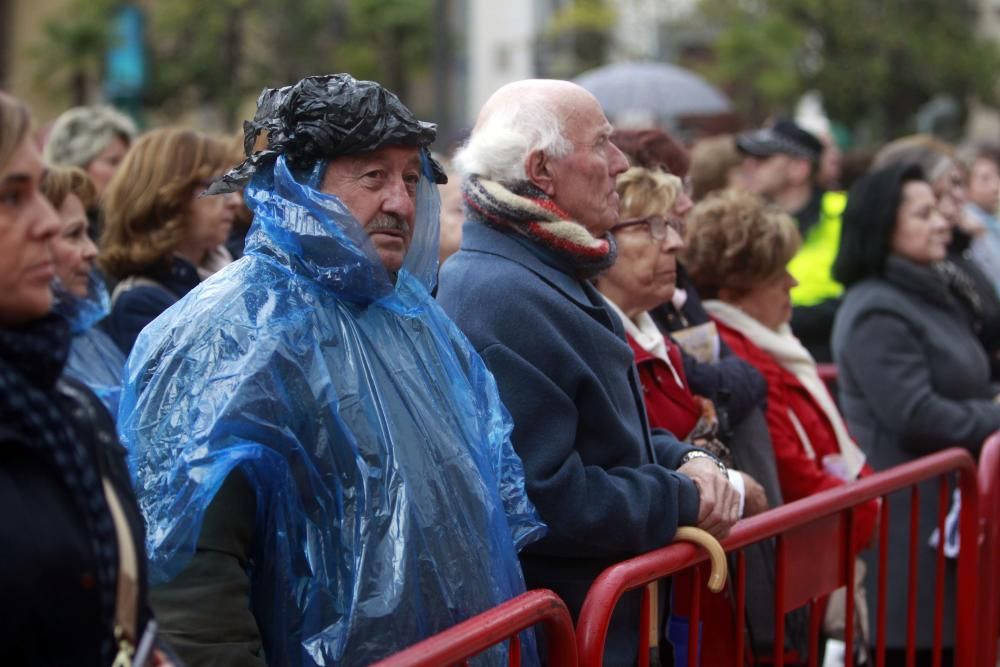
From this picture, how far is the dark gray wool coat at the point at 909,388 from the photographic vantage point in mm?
4891

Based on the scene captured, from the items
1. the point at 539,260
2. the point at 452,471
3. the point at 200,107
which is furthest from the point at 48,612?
the point at 200,107

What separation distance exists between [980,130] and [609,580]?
36.7 meters

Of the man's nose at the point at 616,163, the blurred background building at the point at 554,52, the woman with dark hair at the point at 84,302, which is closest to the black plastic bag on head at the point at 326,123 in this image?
the man's nose at the point at 616,163

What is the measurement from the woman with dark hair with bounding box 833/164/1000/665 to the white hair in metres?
2.17

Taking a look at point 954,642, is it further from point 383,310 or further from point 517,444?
point 383,310

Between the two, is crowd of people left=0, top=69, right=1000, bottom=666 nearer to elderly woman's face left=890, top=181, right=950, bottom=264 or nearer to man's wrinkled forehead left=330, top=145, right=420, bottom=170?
man's wrinkled forehead left=330, top=145, right=420, bottom=170

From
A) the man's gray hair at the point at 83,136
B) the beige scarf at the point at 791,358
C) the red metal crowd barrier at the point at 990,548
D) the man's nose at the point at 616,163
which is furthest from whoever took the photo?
the man's gray hair at the point at 83,136

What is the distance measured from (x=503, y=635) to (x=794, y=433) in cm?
196

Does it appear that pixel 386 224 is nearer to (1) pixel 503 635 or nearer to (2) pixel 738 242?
(1) pixel 503 635

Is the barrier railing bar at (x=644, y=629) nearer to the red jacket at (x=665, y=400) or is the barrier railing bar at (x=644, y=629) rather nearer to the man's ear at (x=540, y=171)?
the red jacket at (x=665, y=400)

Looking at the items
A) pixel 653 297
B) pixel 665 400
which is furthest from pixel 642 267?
pixel 665 400

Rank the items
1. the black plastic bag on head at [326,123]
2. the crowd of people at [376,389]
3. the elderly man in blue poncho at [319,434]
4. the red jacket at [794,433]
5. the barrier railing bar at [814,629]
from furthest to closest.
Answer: the red jacket at [794,433] < the barrier railing bar at [814,629] < the black plastic bag on head at [326,123] < the elderly man in blue poncho at [319,434] < the crowd of people at [376,389]

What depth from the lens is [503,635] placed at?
2.52m

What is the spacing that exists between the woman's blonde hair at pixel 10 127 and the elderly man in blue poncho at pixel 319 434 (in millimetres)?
783
